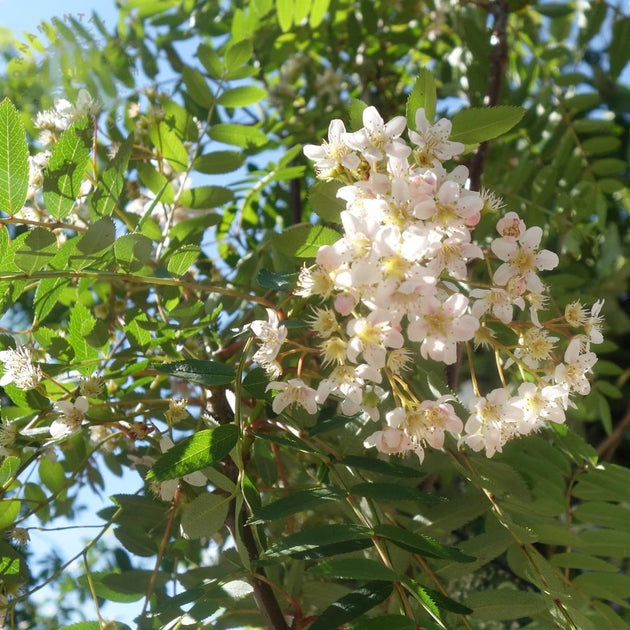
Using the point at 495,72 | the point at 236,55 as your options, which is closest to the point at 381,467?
the point at 236,55

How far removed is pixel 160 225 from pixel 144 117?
199 millimetres

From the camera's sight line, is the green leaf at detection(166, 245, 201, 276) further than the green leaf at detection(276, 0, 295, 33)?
No

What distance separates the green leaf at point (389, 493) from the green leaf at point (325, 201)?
335 millimetres

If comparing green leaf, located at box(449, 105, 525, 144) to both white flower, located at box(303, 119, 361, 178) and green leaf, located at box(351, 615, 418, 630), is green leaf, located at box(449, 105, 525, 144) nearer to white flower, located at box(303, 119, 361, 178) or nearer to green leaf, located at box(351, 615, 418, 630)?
white flower, located at box(303, 119, 361, 178)

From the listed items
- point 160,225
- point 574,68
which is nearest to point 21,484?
point 160,225

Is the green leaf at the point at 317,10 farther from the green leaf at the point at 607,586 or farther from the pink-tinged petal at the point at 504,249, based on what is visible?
the green leaf at the point at 607,586

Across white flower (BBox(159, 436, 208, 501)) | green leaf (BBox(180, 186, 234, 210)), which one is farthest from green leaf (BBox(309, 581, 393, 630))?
green leaf (BBox(180, 186, 234, 210))

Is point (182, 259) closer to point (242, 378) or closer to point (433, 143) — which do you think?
point (242, 378)

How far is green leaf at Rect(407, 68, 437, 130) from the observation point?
3.33 ft

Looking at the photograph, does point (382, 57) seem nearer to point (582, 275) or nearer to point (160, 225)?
point (582, 275)

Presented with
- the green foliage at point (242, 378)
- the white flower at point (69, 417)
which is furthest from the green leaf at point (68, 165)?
the white flower at point (69, 417)

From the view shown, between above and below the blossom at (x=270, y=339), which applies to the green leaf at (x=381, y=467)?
below

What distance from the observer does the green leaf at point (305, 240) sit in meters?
0.99

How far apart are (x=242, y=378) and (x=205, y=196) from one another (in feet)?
1.48
